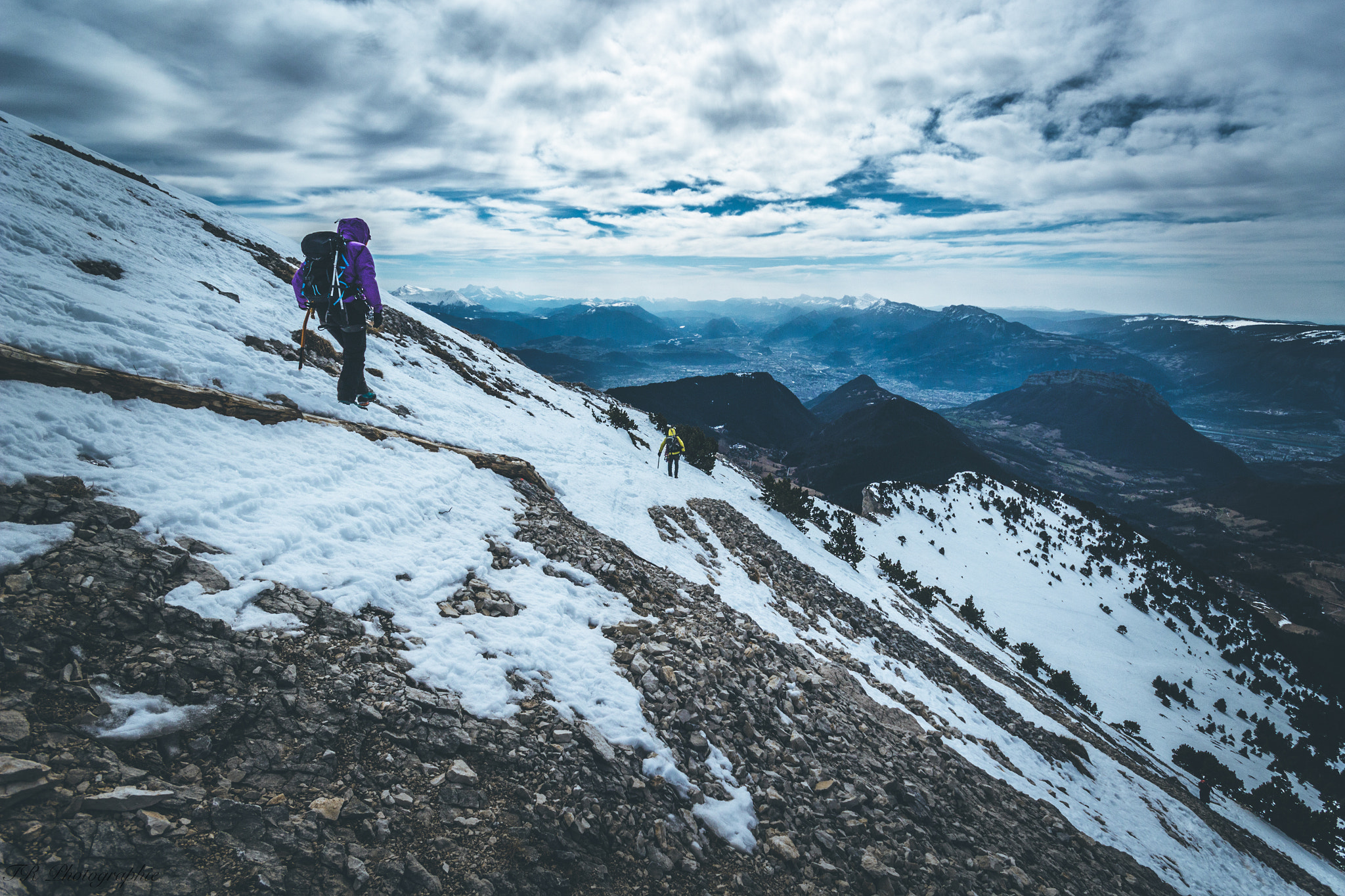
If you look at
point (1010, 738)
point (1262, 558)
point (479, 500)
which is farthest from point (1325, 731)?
point (1262, 558)

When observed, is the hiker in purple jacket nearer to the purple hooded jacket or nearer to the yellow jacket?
the purple hooded jacket

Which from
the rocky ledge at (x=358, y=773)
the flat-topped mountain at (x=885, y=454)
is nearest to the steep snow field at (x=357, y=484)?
the rocky ledge at (x=358, y=773)

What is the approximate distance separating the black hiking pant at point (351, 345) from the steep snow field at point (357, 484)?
54 centimetres

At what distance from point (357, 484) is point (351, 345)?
4907 mm

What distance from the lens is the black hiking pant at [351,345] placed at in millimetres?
11117

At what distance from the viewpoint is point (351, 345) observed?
11.7 metres

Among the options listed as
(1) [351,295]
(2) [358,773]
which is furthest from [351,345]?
(2) [358,773]

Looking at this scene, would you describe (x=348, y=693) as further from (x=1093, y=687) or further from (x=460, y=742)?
(x=1093, y=687)

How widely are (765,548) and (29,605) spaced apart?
1940 centimetres

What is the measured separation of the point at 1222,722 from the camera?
123 feet

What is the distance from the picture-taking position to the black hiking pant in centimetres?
1112

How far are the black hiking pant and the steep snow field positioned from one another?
0.54 m

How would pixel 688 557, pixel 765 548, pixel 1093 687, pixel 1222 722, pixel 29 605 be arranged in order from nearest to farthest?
pixel 29 605 → pixel 688 557 → pixel 765 548 → pixel 1093 687 → pixel 1222 722

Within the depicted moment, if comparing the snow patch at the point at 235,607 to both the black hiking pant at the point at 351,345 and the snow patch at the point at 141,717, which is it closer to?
the snow patch at the point at 141,717
